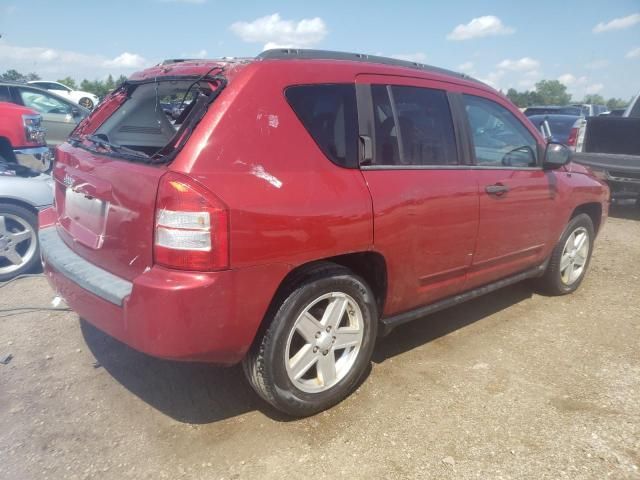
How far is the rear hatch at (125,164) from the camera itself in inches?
92.5

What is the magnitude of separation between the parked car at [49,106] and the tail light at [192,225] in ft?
30.0

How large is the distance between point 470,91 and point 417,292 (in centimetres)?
142

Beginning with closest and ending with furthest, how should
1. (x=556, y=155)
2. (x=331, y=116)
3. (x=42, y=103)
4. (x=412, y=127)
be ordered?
(x=331, y=116) → (x=412, y=127) → (x=556, y=155) → (x=42, y=103)

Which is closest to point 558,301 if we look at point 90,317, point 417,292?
point 417,292

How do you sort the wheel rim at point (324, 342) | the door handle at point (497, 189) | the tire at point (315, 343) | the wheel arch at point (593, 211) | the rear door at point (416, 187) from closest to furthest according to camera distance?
1. the tire at point (315, 343)
2. the wheel rim at point (324, 342)
3. the rear door at point (416, 187)
4. the door handle at point (497, 189)
5. the wheel arch at point (593, 211)

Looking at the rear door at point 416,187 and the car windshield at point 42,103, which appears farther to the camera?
the car windshield at point 42,103

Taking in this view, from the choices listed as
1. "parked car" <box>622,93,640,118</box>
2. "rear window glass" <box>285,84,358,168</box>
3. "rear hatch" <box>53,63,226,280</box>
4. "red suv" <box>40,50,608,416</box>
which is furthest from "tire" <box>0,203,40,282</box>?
"parked car" <box>622,93,640,118</box>

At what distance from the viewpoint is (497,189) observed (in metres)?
3.47

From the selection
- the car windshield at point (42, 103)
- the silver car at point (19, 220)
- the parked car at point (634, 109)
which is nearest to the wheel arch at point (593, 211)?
the silver car at point (19, 220)

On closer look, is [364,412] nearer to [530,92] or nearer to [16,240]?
[16,240]

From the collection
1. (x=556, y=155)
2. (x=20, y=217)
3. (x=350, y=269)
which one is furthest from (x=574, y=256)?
(x=20, y=217)

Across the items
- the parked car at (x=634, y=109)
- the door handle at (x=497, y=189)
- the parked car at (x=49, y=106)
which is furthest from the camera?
the parked car at (x=49, y=106)

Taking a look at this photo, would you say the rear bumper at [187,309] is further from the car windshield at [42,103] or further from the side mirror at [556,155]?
the car windshield at [42,103]

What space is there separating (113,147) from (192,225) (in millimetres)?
906
